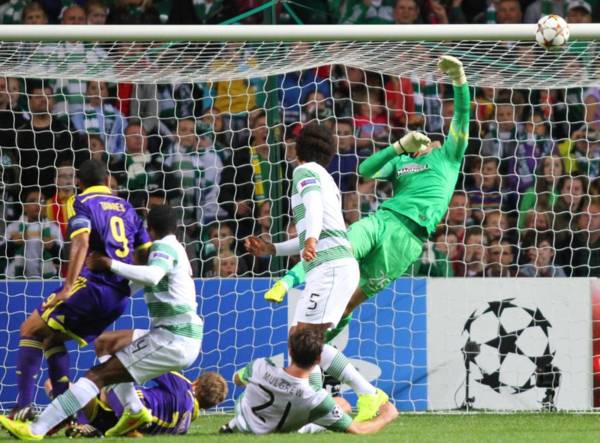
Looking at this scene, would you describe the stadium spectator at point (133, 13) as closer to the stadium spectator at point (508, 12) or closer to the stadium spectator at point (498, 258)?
the stadium spectator at point (508, 12)

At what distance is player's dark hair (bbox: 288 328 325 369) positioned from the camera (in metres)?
6.80

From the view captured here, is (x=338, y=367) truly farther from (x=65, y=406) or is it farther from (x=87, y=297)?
(x=65, y=406)

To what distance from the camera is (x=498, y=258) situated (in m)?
11.1

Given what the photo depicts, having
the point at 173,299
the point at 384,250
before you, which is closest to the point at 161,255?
the point at 173,299

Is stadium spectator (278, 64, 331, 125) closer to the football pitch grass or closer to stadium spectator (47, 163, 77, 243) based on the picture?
stadium spectator (47, 163, 77, 243)

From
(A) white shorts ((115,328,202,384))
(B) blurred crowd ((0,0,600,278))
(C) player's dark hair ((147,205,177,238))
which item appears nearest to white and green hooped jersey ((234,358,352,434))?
(A) white shorts ((115,328,202,384))

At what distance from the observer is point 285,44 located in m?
10.5

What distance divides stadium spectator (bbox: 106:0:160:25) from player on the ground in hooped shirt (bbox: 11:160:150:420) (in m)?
5.11

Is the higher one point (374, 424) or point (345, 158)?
point (345, 158)

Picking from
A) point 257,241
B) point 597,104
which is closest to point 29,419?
point 257,241

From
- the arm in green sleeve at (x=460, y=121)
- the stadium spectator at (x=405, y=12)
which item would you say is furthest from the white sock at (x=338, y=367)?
the stadium spectator at (x=405, y=12)

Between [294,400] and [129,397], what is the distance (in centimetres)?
118

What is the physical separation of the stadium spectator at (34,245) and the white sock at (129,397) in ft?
10.6

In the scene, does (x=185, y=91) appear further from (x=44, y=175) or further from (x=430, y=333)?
(x=430, y=333)
